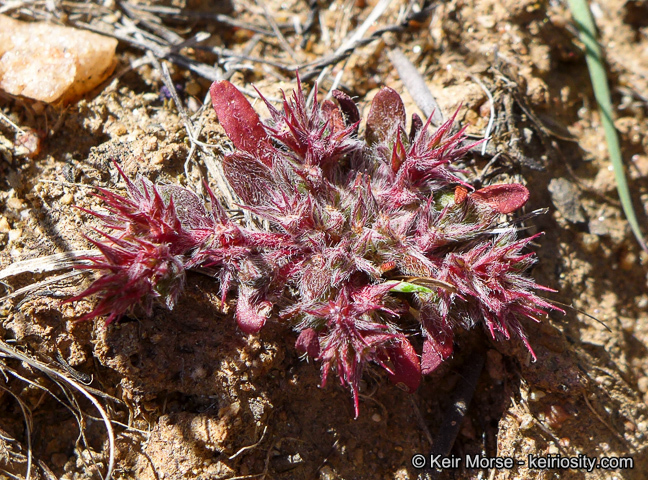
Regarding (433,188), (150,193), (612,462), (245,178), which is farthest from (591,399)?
(150,193)

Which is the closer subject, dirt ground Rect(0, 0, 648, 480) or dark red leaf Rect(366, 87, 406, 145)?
dirt ground Rect(0, 0, 648, 480)

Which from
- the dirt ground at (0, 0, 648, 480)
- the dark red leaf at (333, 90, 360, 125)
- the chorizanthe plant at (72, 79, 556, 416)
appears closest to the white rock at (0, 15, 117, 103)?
the dirt ground at (0, 0, 648, 480)

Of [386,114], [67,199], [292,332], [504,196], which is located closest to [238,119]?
[386,114]

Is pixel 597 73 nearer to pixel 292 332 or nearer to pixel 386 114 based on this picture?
pixel 386 114

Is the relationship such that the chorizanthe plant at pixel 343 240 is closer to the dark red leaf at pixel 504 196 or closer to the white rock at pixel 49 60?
the dark red leaf at pixel 504 196

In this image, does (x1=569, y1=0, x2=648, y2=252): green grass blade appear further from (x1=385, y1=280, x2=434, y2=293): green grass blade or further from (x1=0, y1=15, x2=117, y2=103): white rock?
(x1=0, y1=15, x2=117, y2=103): white rock
